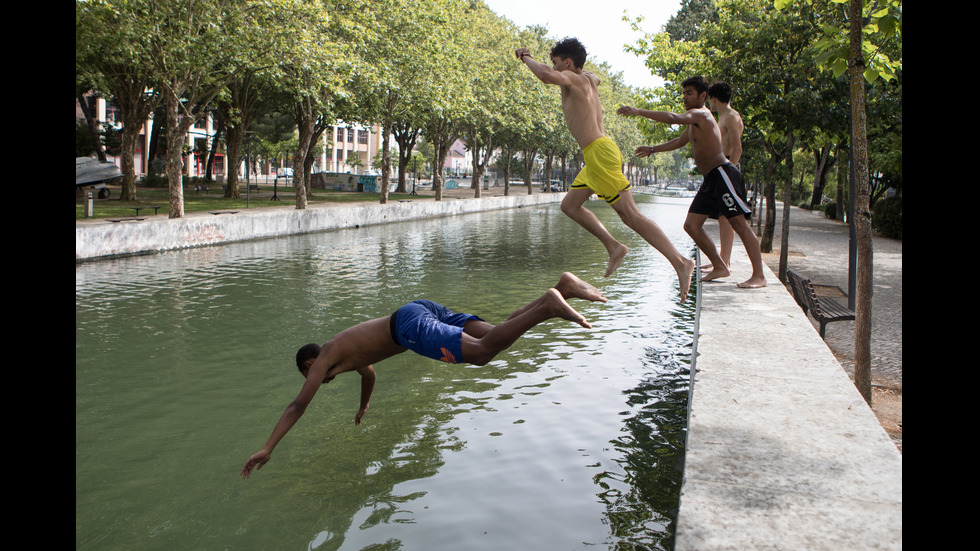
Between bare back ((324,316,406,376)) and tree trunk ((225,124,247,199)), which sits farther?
tree trunk ((225,124,247,199))

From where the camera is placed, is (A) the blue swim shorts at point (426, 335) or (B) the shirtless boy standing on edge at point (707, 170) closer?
(A) the blue swim shorts at point (426, 335)

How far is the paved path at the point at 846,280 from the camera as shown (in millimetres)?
9133

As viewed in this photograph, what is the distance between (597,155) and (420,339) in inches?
94.8

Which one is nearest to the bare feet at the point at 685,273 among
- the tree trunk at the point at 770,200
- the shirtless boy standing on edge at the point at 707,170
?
the shirtless boy standing on edge at the point at 707,170

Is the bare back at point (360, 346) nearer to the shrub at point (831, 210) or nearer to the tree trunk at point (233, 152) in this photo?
the tree trunk at point (233, 152)

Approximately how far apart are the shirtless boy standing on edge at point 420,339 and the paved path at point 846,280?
5.02 metres

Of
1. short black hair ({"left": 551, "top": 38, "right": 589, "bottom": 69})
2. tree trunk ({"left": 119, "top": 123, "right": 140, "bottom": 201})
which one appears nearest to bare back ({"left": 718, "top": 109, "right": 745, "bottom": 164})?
short black hair ({"left": 551, "top": 38, "right": 589, "bottom": 69})

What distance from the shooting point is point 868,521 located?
3301mm

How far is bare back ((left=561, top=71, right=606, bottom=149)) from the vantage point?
6.25m

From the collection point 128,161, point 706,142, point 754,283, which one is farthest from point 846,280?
point 128,161

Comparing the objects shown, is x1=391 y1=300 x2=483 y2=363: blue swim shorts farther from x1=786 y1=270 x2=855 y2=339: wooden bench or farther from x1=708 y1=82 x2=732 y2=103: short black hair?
x1=786 y1=270 x2=855 y2=339: wooden bench

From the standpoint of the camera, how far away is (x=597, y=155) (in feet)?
21.3

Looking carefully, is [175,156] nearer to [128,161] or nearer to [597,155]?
[128,161]
